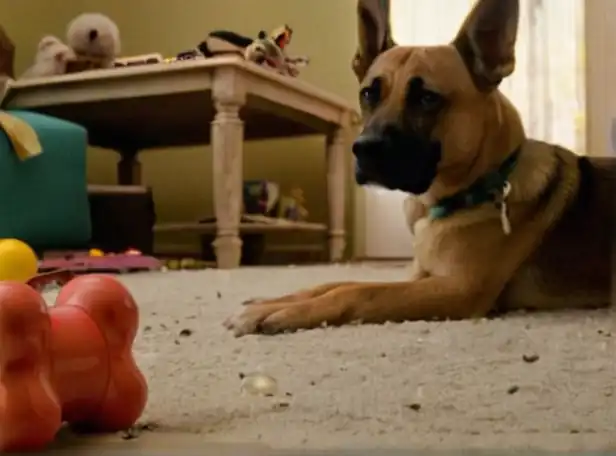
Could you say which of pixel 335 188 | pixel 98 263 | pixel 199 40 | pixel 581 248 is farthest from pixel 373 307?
pixel 199 40

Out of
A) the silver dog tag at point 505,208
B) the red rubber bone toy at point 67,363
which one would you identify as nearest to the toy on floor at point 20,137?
the silver dog tag at point 505,208

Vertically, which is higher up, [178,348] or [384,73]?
[384,73]

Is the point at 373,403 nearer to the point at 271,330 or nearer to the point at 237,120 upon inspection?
the point at 271,330

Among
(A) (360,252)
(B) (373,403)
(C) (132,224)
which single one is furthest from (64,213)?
(B) (373,403)

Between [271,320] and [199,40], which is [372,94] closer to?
[271,320]

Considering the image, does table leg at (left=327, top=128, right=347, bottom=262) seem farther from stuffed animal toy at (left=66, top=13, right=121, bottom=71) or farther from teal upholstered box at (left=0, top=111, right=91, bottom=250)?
teal upholstered box at (left=0, top=111, right=91, bottom=250)

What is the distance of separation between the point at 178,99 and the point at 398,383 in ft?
6.62

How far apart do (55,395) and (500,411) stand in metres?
0.32

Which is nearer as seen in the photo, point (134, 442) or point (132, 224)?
point (134, 442)

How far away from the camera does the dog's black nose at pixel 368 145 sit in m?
1.21

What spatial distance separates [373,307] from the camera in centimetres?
114

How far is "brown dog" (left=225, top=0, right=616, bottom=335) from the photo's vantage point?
122cm

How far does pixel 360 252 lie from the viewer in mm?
3309

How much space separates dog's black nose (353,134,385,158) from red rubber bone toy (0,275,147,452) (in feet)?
2.22
